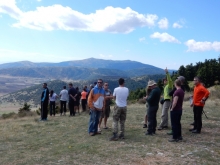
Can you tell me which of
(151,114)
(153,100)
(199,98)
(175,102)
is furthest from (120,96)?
(199,98)

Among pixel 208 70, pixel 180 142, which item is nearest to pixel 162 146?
pixel 180 142

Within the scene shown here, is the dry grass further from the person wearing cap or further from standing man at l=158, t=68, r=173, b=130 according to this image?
the person wearing cap

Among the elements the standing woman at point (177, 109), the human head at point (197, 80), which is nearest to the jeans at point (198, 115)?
the human head at point (197, 80)

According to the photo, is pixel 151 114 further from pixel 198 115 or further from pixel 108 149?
pixel 108 149

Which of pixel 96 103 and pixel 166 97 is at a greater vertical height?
pixel 166 97

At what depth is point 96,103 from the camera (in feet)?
28.8

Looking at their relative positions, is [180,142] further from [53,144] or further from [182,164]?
[53,144]

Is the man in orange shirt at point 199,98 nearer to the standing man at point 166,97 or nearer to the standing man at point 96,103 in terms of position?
the standing man at point 166,97

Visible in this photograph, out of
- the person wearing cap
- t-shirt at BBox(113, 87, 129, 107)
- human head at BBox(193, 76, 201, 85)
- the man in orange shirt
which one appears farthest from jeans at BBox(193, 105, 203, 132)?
t-shirt at BBox(113, 87, 129, 107)

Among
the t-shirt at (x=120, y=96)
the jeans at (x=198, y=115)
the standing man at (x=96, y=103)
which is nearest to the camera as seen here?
the t-shirt at (x=120, y=96)

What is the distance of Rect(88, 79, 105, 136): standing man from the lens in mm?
8789

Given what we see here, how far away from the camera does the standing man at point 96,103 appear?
8.79m

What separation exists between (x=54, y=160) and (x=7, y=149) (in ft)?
7.57

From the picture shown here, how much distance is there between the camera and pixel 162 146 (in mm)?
7172
